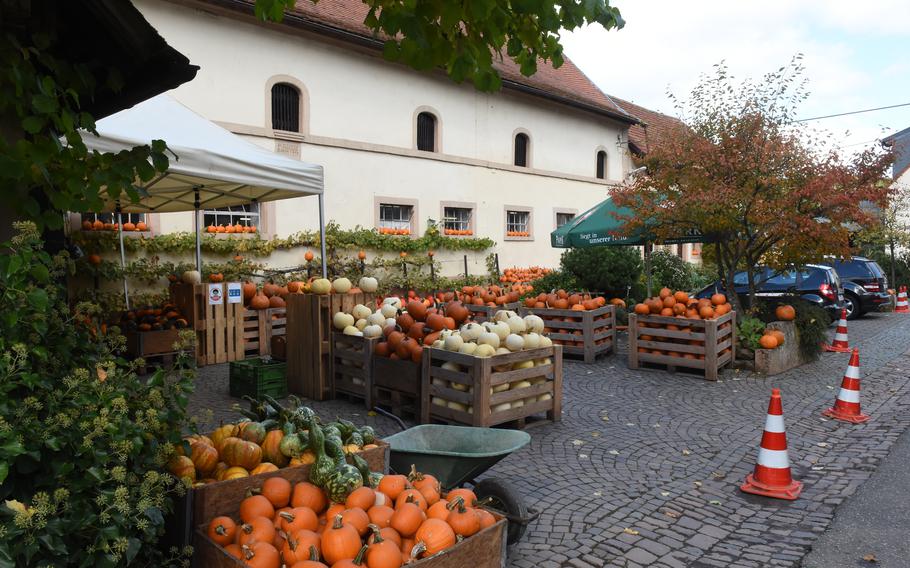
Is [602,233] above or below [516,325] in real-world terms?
above

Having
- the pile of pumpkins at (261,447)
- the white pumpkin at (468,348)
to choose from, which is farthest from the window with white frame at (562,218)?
the pile of pumpkins at (261,447)

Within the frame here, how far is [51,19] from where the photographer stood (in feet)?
9.66

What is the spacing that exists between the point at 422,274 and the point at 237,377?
31.8 feet

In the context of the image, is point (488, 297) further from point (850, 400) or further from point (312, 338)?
point (850, 400)

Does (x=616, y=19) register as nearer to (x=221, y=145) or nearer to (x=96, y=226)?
(x=221, y=145)

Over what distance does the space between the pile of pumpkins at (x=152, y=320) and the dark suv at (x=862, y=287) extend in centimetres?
1648

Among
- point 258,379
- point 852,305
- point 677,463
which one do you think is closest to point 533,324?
point 677,463

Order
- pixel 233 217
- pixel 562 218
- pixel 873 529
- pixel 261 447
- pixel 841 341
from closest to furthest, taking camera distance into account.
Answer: pixel 261 447 → pixel 873 529 → pixel 841 341 → pixel 233 217 → pixel 562 218

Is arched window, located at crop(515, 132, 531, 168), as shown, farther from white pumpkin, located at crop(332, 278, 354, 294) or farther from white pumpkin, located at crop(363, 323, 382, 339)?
white pumpkin, located at crop(363, 323, 382, 339)

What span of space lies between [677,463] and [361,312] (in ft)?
12.6

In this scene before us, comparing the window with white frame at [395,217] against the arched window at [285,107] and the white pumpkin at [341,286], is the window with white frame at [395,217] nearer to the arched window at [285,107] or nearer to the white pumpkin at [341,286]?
the arched window at [285,107]

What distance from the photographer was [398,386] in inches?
255

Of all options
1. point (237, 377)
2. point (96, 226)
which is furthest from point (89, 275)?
point (237, 377)

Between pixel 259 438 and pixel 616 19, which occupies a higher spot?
pixel 616 19
